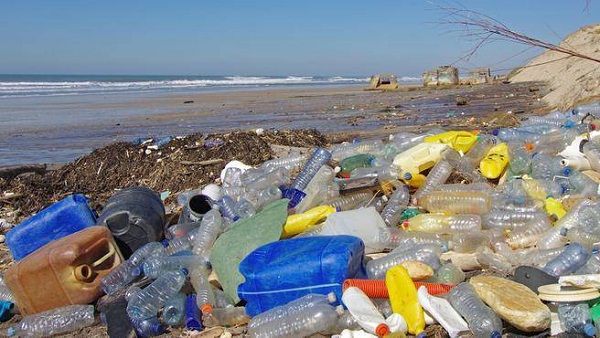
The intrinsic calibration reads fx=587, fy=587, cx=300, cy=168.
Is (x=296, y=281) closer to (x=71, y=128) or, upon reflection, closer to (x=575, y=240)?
(x=575, y=240)

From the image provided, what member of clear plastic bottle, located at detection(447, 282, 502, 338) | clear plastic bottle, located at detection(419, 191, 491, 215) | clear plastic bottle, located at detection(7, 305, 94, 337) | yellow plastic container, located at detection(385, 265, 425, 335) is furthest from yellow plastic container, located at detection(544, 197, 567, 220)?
clear plastic bottle, located at detection(7, 305, 94, 337)

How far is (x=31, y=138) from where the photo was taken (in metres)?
13.9

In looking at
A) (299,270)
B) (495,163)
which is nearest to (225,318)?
(299,270)

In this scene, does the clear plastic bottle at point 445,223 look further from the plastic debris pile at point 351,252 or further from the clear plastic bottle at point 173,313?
the clear plastic bottle at point 173,313

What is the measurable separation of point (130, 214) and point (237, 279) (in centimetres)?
133

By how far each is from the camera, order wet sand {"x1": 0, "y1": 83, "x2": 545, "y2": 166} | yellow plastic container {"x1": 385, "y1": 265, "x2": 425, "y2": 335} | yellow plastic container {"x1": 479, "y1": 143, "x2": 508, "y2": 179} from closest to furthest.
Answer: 1. yellow plastic container {"x1": 385, "y1": 265, "x2": 425, "y2": 335}
2. yellow plastic container {"x1": 479, "y1": 143, "x2": 508, "y2": 179}
3. wet sand {"x1": 0, "y1": 83, "x2": 545, "y2": 166}

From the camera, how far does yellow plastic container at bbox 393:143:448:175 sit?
5703 mm

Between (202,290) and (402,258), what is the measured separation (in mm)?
1417

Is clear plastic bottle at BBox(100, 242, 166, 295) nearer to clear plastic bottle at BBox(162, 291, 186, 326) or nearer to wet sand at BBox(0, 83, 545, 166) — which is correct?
clear plastic bottle at BBox(162, 291, 186, 326)

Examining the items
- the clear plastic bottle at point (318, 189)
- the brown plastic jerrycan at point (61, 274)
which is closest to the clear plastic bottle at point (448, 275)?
the clear plastic bottle at point (318, 189)

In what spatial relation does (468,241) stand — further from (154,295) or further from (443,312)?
(154,295)

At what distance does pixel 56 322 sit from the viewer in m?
4.09

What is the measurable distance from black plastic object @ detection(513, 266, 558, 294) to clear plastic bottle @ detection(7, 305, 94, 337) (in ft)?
9.45

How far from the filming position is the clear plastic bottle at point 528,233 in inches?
171
